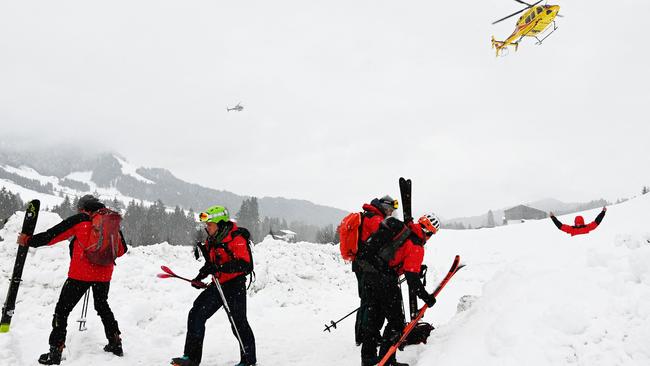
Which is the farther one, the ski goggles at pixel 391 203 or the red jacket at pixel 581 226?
the red jacket at pixel 581 226

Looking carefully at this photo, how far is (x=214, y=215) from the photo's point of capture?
246 inches

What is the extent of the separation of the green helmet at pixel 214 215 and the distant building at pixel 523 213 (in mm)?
56519

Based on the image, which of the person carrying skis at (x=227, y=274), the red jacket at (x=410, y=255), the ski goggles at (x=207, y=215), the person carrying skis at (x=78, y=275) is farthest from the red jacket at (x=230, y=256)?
the red jacket at (x=410, y=255)

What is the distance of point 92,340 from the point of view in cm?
668

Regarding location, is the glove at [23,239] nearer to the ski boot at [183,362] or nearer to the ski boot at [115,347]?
the ski boot at [115,347]

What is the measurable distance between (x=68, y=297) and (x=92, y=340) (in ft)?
3.74

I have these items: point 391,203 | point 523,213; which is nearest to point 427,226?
point 391,203

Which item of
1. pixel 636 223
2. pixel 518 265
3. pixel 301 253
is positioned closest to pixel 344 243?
pixel 518 265

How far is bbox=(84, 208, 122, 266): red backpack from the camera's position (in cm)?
609

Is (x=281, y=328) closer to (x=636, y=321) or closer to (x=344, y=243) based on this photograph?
(x=344, y=243)

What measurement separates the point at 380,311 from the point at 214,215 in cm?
283

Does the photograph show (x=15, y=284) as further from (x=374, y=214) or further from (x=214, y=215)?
(x=374, y=214)

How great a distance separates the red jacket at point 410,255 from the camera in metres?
5.50

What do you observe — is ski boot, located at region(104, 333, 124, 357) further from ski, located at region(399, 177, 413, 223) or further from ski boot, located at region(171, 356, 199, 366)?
ski, located at region(399, 177, 413, 223)
